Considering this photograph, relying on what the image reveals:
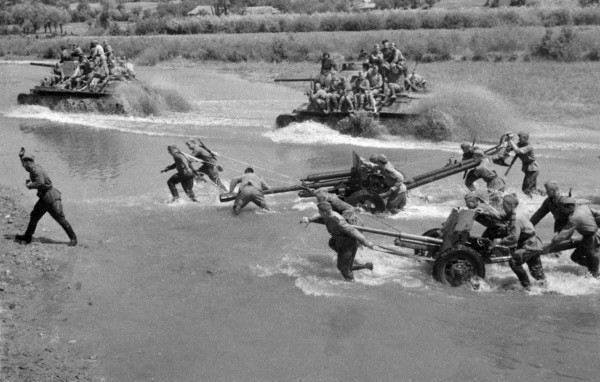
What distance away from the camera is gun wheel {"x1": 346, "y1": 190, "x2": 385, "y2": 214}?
612 inches

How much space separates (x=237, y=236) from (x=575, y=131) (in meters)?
14.4

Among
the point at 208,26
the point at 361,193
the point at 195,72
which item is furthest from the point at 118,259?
the point at 208,26

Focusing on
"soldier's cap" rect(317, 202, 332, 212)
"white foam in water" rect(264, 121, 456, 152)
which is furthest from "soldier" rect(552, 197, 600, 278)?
"white foam in water" rect(264, 121, 456, 152)

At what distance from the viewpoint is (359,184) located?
15.8 metres

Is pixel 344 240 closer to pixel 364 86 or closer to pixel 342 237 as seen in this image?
pixel 342 237

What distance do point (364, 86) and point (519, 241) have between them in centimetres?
1341

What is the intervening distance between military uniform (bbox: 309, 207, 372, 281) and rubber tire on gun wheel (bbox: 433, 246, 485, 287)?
3.72ft

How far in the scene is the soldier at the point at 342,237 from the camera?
1178 cm

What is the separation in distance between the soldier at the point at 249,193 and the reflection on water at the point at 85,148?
480cm

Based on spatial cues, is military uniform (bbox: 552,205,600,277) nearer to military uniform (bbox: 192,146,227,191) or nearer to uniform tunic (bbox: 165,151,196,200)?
uniform tunic (bbox: 165,151,196,200)

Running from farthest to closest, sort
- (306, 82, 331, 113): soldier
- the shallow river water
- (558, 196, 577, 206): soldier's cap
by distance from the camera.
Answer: (306, 82, 331, 113): soldier, (558, 196, 577, 206): soldier's cap, the shallow river water

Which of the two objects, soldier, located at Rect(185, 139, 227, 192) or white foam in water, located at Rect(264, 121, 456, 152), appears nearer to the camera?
soldier, located at Rect(185, 139, 227, 192)

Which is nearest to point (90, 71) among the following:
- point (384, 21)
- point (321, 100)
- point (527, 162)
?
point (321, 100)

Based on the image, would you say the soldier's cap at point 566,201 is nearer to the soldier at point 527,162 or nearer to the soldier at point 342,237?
the soldier at point 342,237
